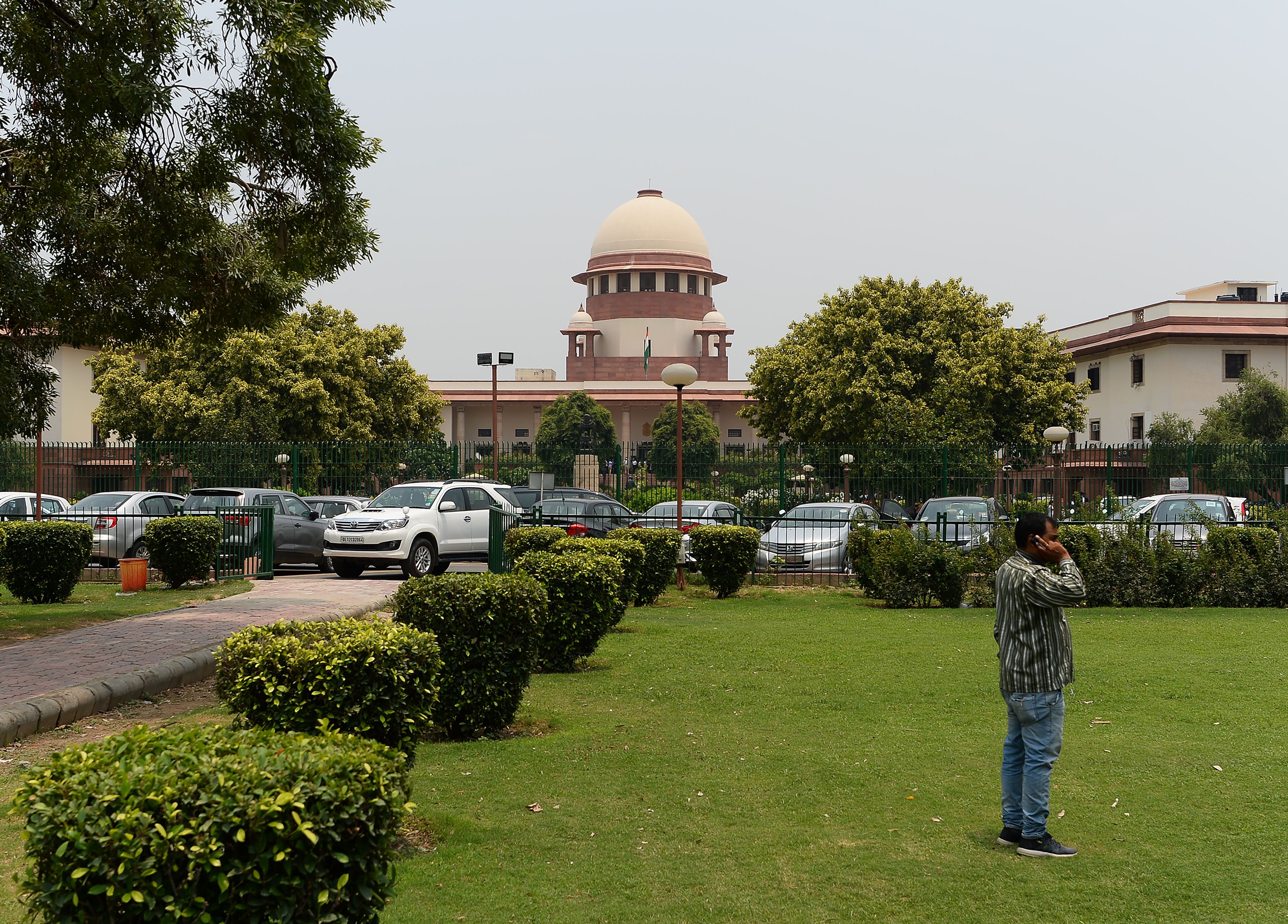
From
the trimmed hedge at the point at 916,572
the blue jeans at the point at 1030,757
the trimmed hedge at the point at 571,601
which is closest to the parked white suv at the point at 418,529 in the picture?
the trimmed hedge at the point at 916,572

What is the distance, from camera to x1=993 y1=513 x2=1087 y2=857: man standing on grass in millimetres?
4773

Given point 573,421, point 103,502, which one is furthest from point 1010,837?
point 573,421

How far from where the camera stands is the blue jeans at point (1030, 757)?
4742 mm

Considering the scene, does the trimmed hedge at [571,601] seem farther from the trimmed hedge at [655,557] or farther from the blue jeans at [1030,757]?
the blue jeans at [1030,757]

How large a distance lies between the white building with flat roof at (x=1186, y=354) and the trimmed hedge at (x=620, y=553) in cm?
3562

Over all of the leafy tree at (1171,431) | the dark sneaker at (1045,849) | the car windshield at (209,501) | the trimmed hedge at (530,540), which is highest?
the leafy tree at (1171,431)

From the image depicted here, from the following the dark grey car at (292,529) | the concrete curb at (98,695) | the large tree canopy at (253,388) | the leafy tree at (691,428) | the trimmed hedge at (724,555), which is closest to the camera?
the concrete curb at (98,695)

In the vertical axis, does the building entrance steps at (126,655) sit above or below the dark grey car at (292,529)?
below

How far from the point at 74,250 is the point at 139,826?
953cm

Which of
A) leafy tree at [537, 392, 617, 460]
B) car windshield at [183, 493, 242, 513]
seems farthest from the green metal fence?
leafy tree at [537, 392, 617, 460]

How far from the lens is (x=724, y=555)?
15297 mm

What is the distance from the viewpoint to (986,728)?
6.97 m

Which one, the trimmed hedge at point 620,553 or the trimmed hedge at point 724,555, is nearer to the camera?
the trimmed hedge at point 620,553

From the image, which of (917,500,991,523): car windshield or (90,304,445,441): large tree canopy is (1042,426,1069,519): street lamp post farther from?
(90,304,445,441): large tree canopy
